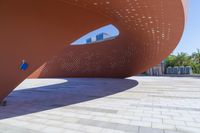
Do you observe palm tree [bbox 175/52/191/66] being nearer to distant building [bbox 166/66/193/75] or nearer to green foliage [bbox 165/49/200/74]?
green foliage [bbox 165/49/200/74]

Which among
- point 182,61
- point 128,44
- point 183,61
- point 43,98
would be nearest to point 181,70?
point 182,61

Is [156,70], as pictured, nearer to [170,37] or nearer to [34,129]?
[170,37]

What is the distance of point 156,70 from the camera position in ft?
128

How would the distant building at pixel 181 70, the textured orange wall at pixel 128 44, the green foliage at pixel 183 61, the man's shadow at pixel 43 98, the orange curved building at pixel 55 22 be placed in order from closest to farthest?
the orange curved building at pixel 55 22 < the man's shadow at pixel 43 98 < the textured orange wall at pixel 128 44 < the distant building at pixel 181 70 < the green foliage at pixel 183 61

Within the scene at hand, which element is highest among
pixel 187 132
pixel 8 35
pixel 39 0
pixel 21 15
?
pixel 39 0

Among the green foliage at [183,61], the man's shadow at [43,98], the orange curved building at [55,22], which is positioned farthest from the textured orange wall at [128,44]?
the green foliage at [183,61]

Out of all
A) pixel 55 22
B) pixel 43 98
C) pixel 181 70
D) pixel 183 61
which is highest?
pixel 183 61

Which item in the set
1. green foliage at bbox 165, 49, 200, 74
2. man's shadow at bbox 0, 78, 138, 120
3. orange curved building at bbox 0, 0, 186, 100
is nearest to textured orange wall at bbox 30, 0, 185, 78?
orange curved building at bbox 0, 0, 186, 100

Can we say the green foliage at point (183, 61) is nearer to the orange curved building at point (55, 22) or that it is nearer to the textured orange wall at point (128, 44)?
the textured orange wall at point (128, 44)

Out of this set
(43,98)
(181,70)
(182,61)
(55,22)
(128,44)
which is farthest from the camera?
(182,61)

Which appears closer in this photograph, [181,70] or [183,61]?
[181,70]

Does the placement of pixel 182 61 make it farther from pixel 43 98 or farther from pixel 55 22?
pixel 55 22

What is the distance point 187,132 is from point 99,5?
457 cm

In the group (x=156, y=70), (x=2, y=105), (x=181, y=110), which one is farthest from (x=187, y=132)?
(x=156, y=70)
